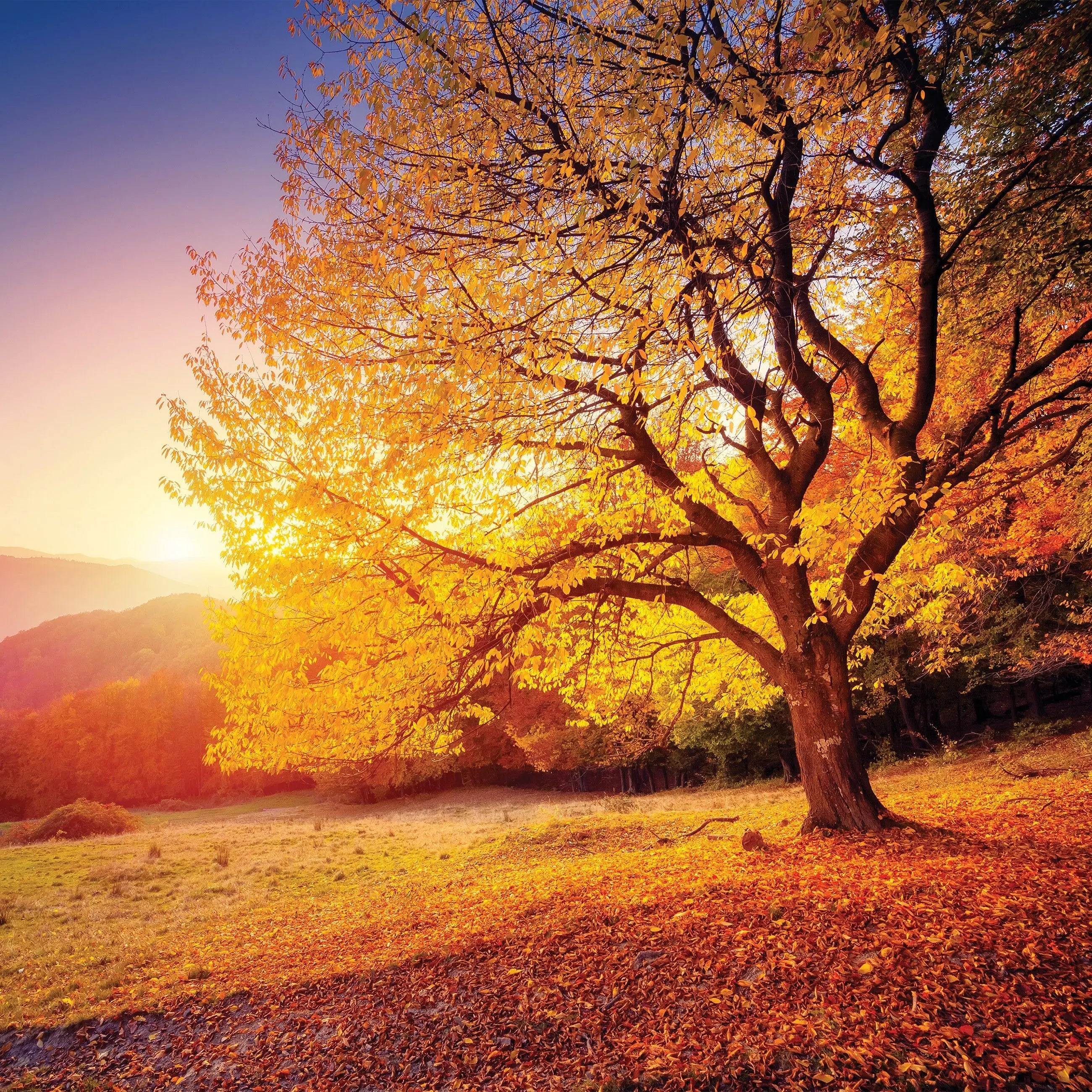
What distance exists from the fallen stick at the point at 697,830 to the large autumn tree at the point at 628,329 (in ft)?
13.4

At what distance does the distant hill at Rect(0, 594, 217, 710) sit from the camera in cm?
8644

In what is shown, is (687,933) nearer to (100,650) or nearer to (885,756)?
(885,756)

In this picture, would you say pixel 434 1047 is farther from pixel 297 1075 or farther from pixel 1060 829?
pixel 1060 829

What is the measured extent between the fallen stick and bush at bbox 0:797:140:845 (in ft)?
96.0

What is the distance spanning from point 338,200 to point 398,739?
563cm

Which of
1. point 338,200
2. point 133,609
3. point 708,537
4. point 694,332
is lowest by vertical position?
point 708,537

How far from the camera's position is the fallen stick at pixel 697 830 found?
10.9 m

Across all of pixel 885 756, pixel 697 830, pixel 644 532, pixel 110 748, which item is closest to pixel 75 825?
pixel 697 830

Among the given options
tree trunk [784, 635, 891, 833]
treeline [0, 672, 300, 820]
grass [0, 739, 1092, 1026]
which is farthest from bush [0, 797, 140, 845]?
tree trunk [784, 635, 891, 833]

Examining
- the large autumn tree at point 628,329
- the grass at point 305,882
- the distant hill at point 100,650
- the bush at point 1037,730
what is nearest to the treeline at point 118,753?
the distant hill at point 100,650

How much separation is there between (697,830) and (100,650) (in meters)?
110

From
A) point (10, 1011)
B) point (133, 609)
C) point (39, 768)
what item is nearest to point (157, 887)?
point (10, 1011)

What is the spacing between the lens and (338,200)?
5496 millimetres

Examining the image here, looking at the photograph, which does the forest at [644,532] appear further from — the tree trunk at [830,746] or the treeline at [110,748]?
the treeline at [110,748]
